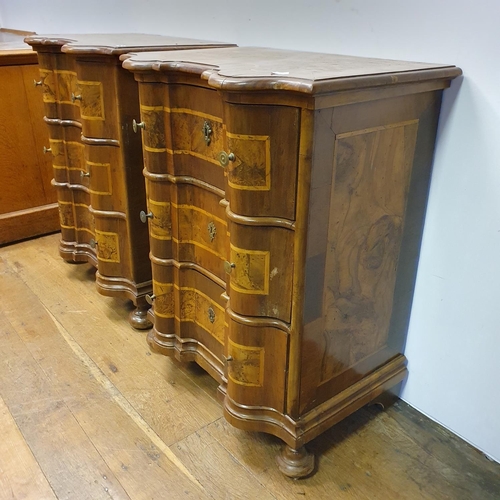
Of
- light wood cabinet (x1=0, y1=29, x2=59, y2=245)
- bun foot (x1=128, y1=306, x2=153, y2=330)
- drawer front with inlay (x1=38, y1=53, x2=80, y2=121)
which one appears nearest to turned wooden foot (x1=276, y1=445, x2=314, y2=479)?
bun foot (x1=128, y1=306, x2=153, y2=330)

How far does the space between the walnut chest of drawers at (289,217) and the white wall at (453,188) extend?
5 cm

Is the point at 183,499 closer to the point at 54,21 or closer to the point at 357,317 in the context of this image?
the point at 357,317

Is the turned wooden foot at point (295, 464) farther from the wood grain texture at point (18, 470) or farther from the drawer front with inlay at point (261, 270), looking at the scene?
the wood grain texture at point (18, 470)

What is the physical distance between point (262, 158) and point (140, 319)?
3.54 feet

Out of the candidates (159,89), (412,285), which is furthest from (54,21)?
(412,285)

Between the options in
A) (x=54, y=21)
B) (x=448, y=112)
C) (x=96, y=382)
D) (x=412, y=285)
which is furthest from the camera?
(x=54, y=21)

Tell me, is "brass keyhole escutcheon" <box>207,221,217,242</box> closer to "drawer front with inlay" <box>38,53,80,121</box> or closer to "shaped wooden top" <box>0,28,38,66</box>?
"drawer front with inlay" <box>38,53,80,121</box>

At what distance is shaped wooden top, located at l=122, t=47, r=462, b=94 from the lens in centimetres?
93

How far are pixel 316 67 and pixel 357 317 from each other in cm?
62

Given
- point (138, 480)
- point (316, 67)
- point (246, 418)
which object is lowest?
point (138, 480)

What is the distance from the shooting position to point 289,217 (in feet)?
3.44

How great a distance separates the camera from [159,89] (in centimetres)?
127

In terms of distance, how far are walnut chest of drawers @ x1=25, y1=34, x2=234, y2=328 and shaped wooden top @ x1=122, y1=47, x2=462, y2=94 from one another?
0.70 ft

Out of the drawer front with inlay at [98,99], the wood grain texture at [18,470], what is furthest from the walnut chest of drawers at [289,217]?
the wood grain texture at [18,470]
